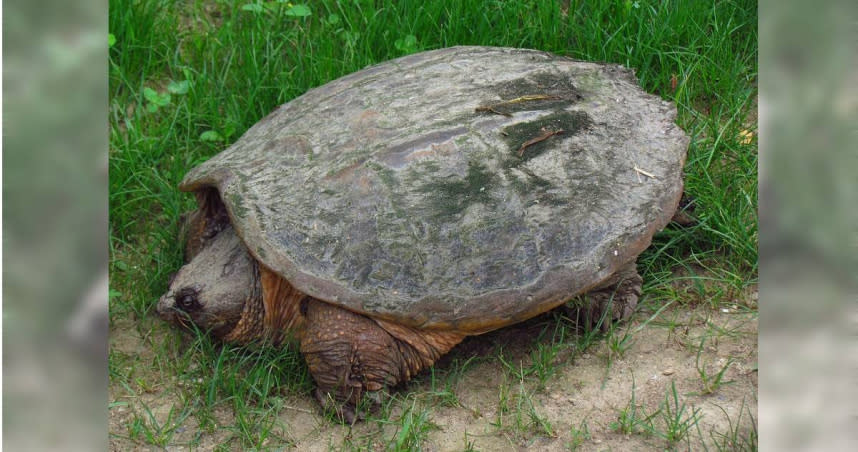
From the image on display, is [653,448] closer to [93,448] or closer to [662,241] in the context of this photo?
[662,241]

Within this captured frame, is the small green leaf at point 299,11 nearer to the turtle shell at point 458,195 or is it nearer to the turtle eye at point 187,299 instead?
the turtle shell at point 458,195

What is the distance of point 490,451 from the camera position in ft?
7.31

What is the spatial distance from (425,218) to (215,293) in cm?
76

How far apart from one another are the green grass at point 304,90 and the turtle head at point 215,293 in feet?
0.34

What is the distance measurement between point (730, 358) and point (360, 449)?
1159 millimetres

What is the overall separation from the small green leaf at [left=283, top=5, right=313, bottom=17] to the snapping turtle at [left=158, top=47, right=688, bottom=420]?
1.10 m

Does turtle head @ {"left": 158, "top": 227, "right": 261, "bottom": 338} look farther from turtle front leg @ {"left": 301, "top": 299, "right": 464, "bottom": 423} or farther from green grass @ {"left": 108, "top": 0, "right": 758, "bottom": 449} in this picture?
turtle front leg @ {"left": 301, "top": 299, "right": 464, "bottom": 423}

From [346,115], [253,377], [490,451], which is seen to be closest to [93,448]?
[490,451]

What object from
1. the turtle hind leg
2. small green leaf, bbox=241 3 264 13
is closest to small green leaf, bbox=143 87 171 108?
small green leaf, bbox=241 3 264 13

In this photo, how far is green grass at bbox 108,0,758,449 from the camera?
2.71m

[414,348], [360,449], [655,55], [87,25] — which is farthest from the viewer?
[655,55]

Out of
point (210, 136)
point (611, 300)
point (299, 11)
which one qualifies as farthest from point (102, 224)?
point (299, 11)

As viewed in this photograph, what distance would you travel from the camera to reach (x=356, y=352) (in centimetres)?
239

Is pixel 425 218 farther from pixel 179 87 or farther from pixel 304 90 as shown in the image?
pixel 179 87
